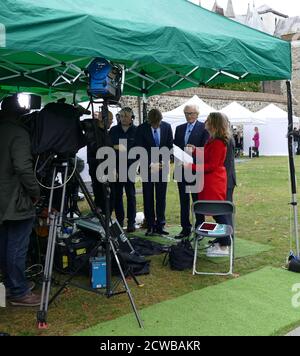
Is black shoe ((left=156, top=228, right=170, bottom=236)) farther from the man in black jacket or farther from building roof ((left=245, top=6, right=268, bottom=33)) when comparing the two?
building roof ((left=245, top=6, right=268, bottom=33))

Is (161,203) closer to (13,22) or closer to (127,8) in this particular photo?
(127,8)

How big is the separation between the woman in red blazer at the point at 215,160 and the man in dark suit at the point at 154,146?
122cm

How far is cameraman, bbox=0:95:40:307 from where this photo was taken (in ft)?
11.6

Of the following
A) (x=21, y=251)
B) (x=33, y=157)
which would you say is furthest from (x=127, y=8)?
(x=21, y=251)

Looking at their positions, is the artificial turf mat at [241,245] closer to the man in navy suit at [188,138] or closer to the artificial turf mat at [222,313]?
the man in navy suit at [188,138]

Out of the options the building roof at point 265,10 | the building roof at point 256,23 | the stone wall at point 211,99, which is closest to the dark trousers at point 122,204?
the building roof at point 256,23

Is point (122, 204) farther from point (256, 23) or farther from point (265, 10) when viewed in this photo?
point (265, 10)

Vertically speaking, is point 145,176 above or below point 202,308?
above

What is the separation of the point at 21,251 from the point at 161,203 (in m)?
3.03

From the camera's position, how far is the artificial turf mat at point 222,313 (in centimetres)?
336

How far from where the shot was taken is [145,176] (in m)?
6.46

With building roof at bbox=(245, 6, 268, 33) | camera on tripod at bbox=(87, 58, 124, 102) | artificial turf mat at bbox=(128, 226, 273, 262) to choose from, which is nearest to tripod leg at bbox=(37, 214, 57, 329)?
camera on tripod at bbox=(87, 58, 124, 102)

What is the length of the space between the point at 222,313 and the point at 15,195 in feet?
6.58

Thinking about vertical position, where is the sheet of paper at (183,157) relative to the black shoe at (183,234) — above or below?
above
